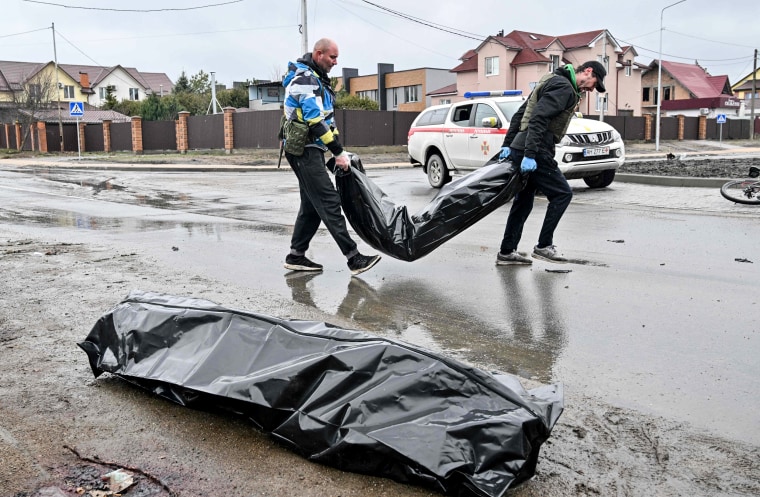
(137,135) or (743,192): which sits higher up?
(137,135)

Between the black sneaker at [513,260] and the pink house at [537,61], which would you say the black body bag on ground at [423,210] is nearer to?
the black sneaker at [513,260]

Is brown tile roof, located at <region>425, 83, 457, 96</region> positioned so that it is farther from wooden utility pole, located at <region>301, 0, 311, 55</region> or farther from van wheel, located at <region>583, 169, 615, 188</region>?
van wheel, located at <region>583, 169, 615, 188</region>

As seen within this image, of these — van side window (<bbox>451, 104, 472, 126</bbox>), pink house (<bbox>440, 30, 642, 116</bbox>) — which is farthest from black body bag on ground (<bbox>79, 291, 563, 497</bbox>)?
pink house (<bbox>440, 30, 642, 116</bbox>)

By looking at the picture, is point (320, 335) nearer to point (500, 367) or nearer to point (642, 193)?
point (500, 367)

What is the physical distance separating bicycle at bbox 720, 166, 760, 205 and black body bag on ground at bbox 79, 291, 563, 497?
30.1 ft

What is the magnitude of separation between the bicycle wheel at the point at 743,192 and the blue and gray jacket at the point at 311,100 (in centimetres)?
757

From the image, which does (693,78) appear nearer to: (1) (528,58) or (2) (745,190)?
(1) (528,58)

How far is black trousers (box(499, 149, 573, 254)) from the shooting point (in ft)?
21.6

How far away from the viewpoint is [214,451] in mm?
2920

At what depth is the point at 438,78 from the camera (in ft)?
229

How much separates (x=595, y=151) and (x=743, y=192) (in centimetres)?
298

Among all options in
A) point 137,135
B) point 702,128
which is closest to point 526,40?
point 702,128

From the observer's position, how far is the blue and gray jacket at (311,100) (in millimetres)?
5738

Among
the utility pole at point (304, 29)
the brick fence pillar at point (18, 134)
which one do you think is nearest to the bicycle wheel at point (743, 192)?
the utility pole at point (304, 29)
